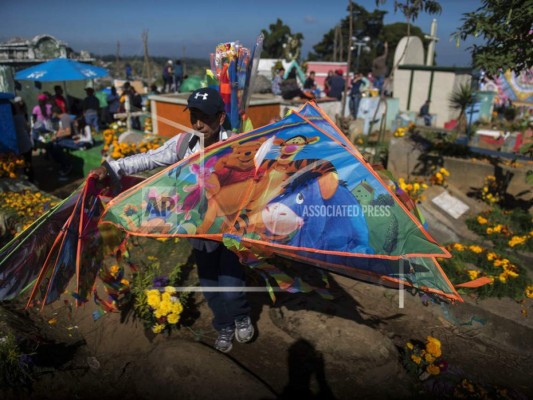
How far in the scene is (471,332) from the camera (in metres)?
3.82

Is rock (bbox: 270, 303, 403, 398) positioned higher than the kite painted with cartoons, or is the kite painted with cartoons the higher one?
the kite painted with cartoons

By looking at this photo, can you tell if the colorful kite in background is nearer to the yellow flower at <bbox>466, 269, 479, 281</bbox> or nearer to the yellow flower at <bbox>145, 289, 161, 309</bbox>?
the yellow flower at <bbox>145, 289, 161, 309</bbox>

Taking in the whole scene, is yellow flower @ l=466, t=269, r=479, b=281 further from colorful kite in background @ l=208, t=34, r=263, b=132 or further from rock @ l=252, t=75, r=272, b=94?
rock @ l=252, t=75, r=272, b=94

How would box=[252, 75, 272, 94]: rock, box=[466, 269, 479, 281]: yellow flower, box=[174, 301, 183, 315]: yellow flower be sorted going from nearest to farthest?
1. box=[174, 301, 183, 315]: yellow flower
2. box=[466, 269, 479, 281]: yellow flower
3. box=[252, 75, 272, 94]: rock

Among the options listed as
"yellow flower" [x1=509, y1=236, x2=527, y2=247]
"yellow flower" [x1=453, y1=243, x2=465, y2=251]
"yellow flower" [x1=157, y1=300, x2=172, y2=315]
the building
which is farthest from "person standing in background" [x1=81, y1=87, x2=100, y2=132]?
"yellow flower" [x1=509, y1=236, x2=527, y2=247]

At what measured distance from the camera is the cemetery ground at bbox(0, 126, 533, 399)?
9.11 ft

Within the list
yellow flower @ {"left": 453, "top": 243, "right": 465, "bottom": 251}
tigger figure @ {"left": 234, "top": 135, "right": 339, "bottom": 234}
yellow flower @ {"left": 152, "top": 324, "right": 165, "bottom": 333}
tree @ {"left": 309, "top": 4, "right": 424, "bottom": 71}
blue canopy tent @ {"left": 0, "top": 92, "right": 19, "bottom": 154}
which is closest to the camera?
tigger figure @ {"left": 234, "top": 135, "right": 339, "bottom": 234}

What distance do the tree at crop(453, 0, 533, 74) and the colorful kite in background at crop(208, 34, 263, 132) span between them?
9.53ft

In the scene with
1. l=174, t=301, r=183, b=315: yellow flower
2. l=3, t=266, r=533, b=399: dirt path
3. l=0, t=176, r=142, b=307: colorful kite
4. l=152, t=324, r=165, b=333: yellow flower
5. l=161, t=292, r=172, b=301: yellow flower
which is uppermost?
l=0, t=176, r=142, b=307: colorful kite

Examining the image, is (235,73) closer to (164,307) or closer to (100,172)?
(100,172)

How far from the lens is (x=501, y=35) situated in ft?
16.3

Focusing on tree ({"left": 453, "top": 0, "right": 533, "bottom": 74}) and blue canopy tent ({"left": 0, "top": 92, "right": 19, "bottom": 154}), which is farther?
blue canopy tent ({"left": 0, "top": 92, "right": 19, "bottom": 154})

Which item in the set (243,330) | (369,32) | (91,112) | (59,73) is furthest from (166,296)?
(369,32)

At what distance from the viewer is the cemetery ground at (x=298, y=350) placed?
2.78m
